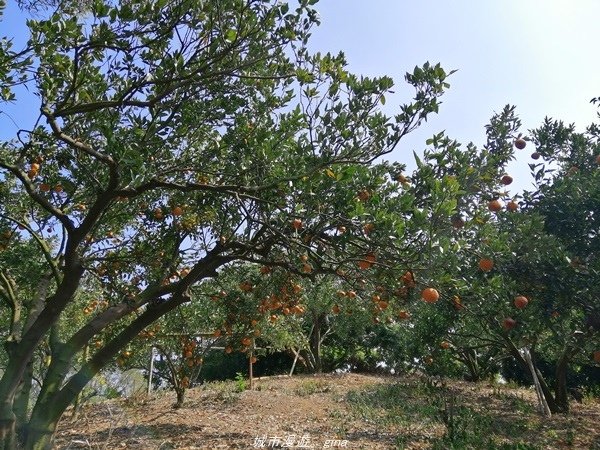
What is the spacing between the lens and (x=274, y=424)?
10.2 metres

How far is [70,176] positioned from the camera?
678 cm

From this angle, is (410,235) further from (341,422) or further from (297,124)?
(341,422)

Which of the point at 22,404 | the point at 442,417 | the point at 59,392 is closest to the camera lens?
the point at 59,392

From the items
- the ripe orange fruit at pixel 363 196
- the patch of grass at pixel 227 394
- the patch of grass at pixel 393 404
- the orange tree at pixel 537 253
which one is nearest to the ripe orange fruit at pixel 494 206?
the orange tree at pixel 537 253

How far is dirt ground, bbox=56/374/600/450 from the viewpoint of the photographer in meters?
8.30

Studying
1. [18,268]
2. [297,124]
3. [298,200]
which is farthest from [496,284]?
[18,268]

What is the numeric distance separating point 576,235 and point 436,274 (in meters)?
4.40

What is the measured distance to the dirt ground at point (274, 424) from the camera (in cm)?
830

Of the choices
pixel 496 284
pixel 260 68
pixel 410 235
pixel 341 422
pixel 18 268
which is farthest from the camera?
pixel 341 422

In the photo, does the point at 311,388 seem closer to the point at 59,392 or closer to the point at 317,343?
the point at 317,343

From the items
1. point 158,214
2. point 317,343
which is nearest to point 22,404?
point 158,214

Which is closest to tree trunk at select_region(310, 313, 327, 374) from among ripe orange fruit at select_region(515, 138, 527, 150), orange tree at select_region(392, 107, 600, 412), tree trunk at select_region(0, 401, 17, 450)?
orange tree at select_region(392, 107, 600, 412)

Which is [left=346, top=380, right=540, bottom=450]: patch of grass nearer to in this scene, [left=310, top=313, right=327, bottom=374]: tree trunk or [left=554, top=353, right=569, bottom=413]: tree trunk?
[left=554, top=353, right=569, bottom=413]: tree trunk

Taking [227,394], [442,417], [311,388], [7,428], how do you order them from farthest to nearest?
1. [311,388]
2. [227,394]
3. [442,417]
4. [7,428]
